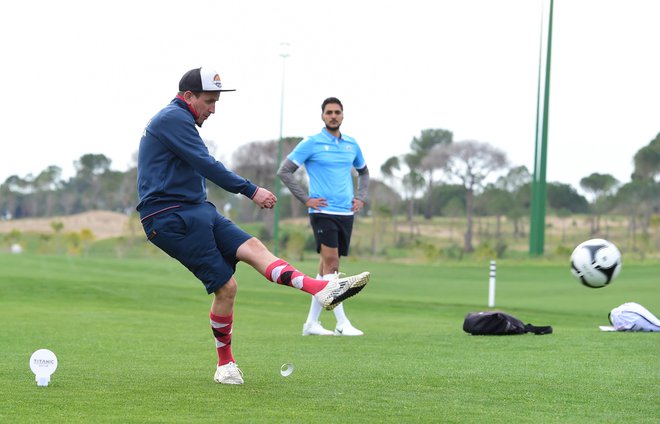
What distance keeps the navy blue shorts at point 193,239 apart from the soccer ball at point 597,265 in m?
3.45

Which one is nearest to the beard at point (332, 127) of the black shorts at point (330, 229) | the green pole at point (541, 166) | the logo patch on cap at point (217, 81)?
the black shorts at point (330, 229)

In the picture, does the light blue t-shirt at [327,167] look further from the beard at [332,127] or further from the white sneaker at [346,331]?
the white sneaker at [346,331]

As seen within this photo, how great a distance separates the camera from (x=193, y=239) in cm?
802

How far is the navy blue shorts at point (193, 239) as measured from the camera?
8016 millimetres

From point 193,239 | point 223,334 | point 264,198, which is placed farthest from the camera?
point 223,334

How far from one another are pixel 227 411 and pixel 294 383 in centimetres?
147

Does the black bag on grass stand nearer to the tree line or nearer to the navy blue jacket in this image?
the navy blue jacket

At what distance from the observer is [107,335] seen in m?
13.5

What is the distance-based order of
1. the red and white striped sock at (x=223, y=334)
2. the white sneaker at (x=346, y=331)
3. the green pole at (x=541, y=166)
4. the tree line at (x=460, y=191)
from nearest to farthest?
the red and white striped sock at (x=223, y=334) → the white sneaker at (x=346, y=331) → the green pole at (x=541, y=166) → the tree line at (x=460, y=191)

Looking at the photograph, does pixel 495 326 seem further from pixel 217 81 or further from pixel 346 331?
pixel 217 81

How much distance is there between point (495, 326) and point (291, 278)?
533 cm

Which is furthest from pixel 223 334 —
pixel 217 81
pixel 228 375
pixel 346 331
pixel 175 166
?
pixel 346 331

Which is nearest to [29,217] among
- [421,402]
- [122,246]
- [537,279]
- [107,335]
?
[122,246]

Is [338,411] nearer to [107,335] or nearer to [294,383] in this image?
[294,383]
